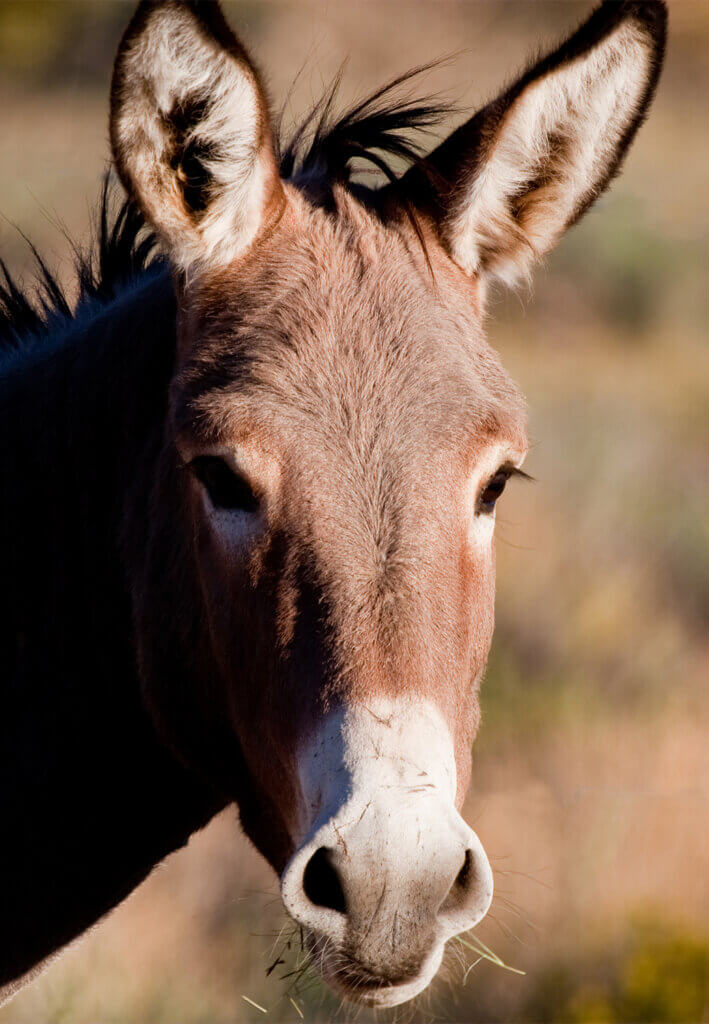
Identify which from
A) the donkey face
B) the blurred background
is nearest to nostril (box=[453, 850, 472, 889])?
the donkey face

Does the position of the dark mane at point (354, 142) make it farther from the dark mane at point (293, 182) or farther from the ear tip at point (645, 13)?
the ear tip at point (645, 13)

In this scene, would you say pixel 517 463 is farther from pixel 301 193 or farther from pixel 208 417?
pixel 301 193

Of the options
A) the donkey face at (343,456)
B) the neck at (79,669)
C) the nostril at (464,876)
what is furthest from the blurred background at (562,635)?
the nostril at (464,876)

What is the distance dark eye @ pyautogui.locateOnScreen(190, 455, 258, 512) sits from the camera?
8.02 ft

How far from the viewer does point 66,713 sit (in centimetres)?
292

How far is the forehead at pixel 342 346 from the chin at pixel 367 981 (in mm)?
1102

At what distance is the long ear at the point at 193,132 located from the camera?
243 cm

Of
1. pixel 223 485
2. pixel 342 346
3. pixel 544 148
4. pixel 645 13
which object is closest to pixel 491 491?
pixel 342 346

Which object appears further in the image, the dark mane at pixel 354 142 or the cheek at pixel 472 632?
the dark mane at pixel 354 142

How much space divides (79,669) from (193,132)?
1.49 meters

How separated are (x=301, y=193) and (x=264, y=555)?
1133 mm

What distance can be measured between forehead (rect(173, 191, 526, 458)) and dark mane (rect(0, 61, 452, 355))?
0.59ft

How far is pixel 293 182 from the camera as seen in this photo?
303 centimetres

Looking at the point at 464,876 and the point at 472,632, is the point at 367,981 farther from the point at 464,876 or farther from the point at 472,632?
the point at 472,632
